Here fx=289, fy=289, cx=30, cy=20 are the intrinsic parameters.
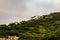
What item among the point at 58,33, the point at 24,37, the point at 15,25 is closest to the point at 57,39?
the point at 58,33

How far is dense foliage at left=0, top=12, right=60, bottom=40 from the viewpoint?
90.9ft

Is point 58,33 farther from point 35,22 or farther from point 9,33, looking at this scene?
point 35,22

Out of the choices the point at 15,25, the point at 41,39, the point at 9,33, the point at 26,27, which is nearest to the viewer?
the point at 41,39

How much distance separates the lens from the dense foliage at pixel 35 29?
27.7 meters

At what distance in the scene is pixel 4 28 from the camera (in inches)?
Result: 1651

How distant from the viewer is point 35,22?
4397cm

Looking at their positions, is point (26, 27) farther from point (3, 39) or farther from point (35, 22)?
point (3, 39)

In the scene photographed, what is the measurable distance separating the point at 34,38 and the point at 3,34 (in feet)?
30.6

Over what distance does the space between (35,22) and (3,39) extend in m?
12.1

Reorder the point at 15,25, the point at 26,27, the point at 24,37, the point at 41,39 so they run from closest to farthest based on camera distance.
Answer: the point at 41,39
the point at 24,37
the point at 26,27
the point at 15,25

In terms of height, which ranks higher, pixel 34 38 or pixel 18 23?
pixel 18 23

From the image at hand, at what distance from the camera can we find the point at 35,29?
37.0 meters

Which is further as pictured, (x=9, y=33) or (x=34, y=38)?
(x=9, y=33)

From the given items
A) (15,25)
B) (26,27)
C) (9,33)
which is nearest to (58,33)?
(9,33)
